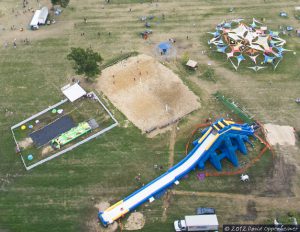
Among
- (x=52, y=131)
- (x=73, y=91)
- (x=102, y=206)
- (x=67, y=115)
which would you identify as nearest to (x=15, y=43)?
(x=73, y=91)

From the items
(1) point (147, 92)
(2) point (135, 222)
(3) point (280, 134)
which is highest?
(1) point (147, 92)

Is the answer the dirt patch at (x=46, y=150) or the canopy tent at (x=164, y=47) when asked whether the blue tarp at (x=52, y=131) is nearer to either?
the dirt patch at (x=46, y=150)

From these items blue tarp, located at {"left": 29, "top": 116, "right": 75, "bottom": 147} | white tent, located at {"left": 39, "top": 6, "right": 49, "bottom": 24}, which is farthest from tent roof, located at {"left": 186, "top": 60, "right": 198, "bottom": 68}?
white tent, located at {"left": 39, "top": 6, "right": 49, "bottom": 24}

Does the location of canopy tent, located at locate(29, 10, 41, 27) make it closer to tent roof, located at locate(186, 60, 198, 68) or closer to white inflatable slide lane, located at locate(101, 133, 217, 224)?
tent roof, located at locate(186, 60, 198, 68)

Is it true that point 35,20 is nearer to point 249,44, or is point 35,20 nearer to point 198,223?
point 249,44

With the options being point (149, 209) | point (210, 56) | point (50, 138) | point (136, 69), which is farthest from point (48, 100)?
point (210, 56)

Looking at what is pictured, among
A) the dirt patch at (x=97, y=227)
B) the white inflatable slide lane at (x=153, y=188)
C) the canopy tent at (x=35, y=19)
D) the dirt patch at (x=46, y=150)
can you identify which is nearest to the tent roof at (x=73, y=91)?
the dirt patch at (x=46, y=150)
